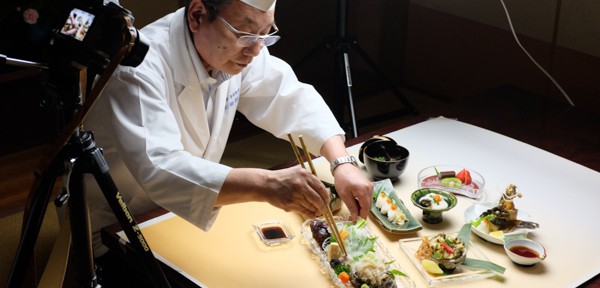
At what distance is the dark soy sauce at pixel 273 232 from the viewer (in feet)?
6.52

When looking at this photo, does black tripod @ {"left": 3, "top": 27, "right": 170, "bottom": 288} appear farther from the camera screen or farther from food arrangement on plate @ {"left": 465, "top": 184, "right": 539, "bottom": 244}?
food arrangement on plate @ {"left": 465, "top": 184, "right": 539, "bottom": 244}

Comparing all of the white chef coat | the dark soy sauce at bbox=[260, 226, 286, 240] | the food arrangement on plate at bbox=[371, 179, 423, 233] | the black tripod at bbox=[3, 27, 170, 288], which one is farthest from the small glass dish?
the black tripod at bbox=[3, 27, 170, 288]

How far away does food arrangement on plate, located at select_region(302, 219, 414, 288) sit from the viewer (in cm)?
178

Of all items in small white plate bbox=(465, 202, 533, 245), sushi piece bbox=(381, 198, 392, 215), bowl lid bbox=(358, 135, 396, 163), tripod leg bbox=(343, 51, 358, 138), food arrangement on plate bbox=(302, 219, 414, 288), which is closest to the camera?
food arrangement on plate bbox=(302, 219, 414, 288)

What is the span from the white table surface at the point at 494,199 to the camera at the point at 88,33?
555 millimetres

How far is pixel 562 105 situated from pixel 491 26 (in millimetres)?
1229

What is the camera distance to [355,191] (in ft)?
6.90

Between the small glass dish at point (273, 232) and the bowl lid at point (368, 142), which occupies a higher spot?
the bowl lid at point (368, 142)

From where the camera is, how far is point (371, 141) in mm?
2395

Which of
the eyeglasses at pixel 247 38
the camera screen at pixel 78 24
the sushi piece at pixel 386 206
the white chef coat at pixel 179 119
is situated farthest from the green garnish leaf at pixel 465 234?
the camera screen at pixel 78 24

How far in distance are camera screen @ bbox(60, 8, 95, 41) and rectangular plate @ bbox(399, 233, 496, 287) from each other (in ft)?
3.08

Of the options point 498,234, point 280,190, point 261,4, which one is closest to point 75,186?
point 280,190

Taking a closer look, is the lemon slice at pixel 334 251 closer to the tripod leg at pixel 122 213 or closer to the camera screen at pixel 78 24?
the tripod leg at pixel 122 213

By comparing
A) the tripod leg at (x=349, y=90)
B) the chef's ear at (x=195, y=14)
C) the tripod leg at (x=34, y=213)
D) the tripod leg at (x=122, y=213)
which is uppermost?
the tripod leg at (x=349, y=90)
